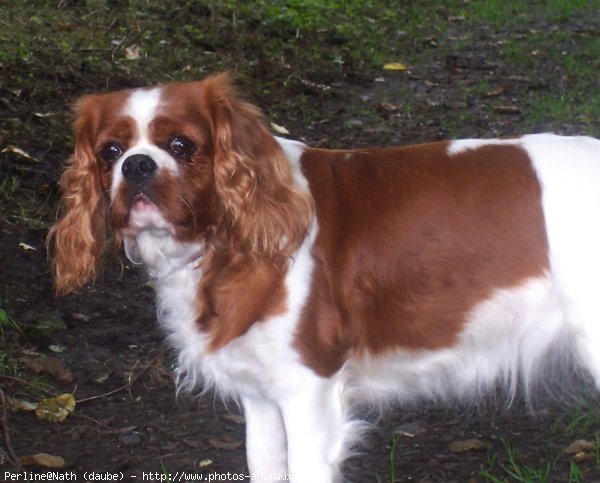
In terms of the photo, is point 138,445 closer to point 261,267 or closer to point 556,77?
point 261,267

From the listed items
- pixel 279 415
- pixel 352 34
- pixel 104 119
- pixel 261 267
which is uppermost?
pixel 104 119

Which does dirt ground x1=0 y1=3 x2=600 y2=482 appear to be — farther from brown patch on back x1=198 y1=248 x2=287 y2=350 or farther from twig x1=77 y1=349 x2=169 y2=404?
brown patch on back x1=198 y1=248 x2=287 y2=350

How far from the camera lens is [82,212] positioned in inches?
130

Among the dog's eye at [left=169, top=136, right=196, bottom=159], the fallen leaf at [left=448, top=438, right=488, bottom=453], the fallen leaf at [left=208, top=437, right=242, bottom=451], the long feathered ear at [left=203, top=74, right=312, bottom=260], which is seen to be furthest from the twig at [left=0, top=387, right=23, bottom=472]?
the fallen leaf at [left=448, top=438, right=488, bottom=453]

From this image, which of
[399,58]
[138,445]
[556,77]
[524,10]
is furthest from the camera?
[524,10]

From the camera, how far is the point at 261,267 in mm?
3160

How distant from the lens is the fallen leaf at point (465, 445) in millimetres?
3963

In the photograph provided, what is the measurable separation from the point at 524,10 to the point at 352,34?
102 inches

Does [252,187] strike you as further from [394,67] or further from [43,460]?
[394,67]

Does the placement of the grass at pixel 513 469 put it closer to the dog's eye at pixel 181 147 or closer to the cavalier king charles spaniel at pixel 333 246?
the cavalier king charles spaniel at pixel 333 246

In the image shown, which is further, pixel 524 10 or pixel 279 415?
pixel 524 10

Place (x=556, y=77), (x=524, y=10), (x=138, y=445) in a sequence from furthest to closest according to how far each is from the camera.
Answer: (x=524, y=10) → (x=556, y=77) → (x=138, y=445)

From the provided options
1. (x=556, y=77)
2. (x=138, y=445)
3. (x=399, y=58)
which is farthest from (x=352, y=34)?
(x=138, y=445)

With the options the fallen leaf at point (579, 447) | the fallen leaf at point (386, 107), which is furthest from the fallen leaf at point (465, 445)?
the fallen leaf at point (386, 107)
